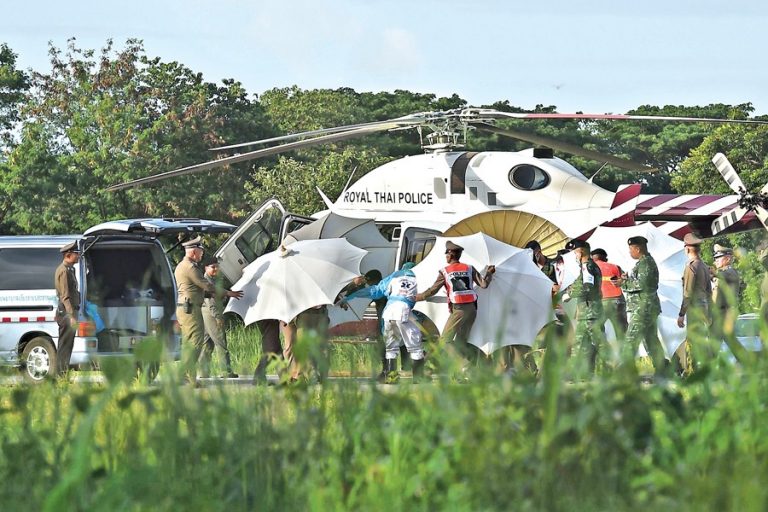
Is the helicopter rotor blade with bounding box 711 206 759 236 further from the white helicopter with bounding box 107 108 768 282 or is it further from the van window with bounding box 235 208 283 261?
the van window with bounding box 235 208 283 261

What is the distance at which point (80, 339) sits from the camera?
1670cm

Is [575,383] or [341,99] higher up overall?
[341,99]

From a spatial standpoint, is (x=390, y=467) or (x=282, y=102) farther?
(x=282, y=102)

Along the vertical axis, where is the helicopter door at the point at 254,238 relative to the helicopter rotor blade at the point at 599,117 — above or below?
below

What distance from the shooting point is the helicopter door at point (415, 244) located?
18.1 m

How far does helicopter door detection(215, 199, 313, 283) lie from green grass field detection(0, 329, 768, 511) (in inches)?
530

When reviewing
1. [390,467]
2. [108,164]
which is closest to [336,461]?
[390,467]

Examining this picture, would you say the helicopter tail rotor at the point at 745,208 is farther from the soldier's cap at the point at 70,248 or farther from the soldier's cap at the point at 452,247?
the soldier's cap at the point at 70,248

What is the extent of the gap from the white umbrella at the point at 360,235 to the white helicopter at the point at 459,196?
4 cm

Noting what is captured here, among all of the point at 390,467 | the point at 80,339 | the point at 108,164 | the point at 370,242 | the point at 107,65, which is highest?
the point at 107,65

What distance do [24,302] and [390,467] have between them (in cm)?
1279

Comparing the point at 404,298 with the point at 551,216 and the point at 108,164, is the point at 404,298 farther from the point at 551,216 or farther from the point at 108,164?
the point at 108,164

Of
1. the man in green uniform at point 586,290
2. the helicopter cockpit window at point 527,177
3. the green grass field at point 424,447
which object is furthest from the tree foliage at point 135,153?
the green grass field at point 424,447

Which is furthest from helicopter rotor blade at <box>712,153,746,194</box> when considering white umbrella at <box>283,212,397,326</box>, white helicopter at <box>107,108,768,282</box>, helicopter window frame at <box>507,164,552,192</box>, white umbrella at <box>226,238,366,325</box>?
white umbrella at <box>226,238,366,325</box>
